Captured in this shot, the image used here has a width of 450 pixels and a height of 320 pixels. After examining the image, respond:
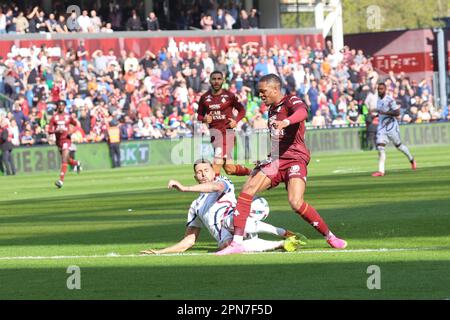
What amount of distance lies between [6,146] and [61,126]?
728 cm

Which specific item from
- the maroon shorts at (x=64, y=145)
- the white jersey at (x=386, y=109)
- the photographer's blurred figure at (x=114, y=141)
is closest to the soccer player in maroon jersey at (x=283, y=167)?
the white jersey at (x=386, y=109)

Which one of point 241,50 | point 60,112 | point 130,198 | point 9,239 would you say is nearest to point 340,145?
point 241,50

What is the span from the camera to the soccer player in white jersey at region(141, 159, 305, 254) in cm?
1589

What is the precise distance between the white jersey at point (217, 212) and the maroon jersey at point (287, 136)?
79 cm

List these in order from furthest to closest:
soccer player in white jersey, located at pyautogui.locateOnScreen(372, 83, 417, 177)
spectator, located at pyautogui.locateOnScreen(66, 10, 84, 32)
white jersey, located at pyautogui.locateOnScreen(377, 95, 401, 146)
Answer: spectator, located at pyautogui.locateOnScreen(66, 10, 84, 32)
white jersey, located at pyautogui.locateOnScreen(377, 95, 401, 146)
soccer player in white jersey, located at pyautogui.locateOnScreen(372, 83, 417, 177)

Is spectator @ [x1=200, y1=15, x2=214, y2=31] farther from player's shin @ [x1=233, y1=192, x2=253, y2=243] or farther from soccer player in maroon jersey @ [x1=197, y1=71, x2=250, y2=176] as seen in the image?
player's shin @ [x1=233, y1=192, x2=253, y2=243]

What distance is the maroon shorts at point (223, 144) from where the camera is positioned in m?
28.4

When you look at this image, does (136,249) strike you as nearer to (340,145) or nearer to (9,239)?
(9,239)

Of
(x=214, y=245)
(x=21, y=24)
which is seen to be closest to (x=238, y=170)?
(x=214, y=245)

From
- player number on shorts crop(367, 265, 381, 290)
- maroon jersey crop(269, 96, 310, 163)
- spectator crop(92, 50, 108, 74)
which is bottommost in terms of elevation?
player number on shorts crop(367, 265, 381, 290)

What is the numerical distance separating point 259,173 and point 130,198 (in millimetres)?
13213

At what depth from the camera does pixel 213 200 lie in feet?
53.3

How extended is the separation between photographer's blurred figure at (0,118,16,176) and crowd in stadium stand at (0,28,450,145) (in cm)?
89

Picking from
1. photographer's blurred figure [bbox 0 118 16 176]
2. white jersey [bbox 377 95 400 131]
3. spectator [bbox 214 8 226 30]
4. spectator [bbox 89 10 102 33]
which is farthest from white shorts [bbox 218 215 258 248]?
spectator [bbox 214 8 226 30]
